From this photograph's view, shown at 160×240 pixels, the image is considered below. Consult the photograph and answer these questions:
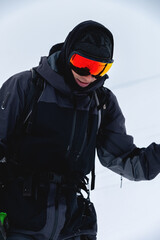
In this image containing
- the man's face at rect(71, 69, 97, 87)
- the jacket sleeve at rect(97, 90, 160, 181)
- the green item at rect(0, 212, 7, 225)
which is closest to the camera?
the green item at rect(0, 212, 7, 225)

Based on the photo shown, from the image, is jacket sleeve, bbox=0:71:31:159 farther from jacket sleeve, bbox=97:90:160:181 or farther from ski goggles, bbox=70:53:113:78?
jacket sleeve, bbox=97:90:160:181

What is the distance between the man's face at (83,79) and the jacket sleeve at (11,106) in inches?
8.0

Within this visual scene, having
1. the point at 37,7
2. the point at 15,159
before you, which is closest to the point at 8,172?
the point at 15,159

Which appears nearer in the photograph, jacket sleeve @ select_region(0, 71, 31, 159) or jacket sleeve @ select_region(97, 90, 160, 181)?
jacket sleeve @ select_region(0, 71, 31, 159)

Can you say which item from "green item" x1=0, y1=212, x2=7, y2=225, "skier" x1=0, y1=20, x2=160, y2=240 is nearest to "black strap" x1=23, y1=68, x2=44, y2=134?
"skier" x1=0, y1=20, x2=160, y2=240

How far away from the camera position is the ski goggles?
4.08 feet

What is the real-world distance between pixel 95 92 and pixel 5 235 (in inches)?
26.6

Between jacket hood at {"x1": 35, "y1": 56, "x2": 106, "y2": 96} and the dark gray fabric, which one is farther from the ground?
jacket hood at {"x1": 35, "y1": 56, "x2": 106, "y2": 96}

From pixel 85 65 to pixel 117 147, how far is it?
0.43m

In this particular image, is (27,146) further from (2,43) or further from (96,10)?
(96,10)

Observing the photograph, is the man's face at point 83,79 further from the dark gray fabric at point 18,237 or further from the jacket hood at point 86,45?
the dark gray fabric at point 18,237

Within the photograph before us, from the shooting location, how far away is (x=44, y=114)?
1.23m

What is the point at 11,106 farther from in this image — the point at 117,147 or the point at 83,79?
the point at 117,147

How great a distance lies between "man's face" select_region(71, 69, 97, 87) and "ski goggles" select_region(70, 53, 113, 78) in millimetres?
15
